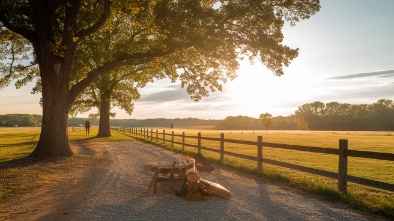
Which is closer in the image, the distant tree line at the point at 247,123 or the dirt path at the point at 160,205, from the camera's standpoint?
the dirt path at the point at 160,205

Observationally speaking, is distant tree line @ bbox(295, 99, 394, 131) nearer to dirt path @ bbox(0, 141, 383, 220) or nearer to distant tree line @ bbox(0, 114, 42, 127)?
dirt path @ bbox(0, 141, 383, 220)

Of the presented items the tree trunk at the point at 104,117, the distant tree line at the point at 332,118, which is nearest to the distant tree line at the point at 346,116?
the distant tree line at the point at 332,118

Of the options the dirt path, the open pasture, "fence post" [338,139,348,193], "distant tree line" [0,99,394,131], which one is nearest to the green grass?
the dirt path

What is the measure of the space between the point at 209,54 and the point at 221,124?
145 metres

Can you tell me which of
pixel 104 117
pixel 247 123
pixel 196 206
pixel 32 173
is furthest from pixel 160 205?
pixel 247 123

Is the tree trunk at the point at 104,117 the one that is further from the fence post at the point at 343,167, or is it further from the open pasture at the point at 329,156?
the fence post at the point at 343,167

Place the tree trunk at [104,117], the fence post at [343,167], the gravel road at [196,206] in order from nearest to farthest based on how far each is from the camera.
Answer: the gravel road at [196,206], the fence post at [343,167], the tree trunk at [104,117]

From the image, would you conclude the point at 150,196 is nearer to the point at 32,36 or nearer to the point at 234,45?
the point at 234,45

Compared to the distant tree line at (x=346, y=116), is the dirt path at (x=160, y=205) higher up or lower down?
lower down

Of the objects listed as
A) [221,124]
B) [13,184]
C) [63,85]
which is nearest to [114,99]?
[63,85]

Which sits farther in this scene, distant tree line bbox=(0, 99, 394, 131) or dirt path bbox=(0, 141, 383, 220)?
distant tree line bbox=(0, 99, 394, 131)

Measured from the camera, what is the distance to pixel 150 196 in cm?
827

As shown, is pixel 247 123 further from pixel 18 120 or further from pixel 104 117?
pixel 18 120

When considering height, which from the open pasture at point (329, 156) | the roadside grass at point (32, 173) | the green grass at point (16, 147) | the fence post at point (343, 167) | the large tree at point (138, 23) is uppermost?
the large tree at point (138, 23)
